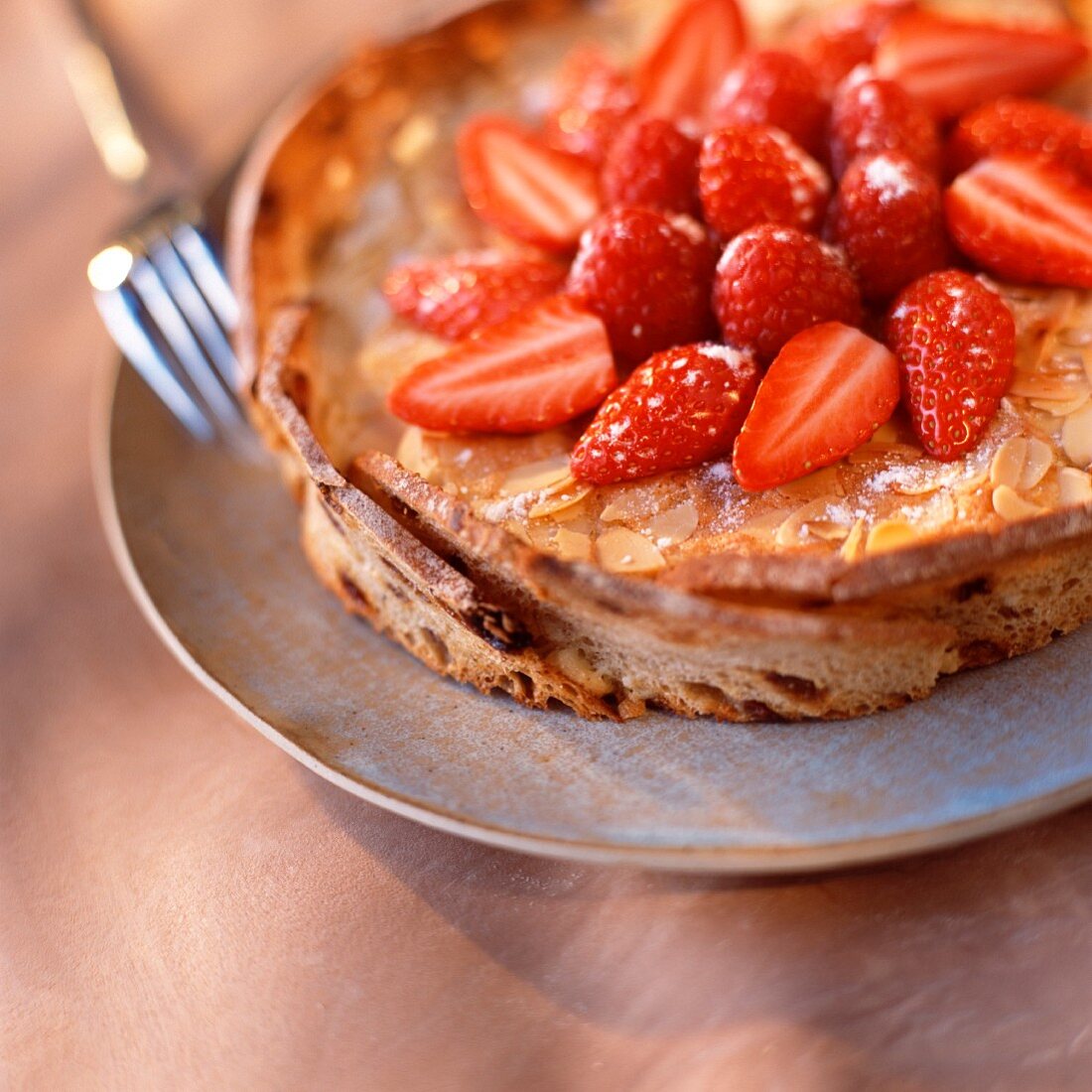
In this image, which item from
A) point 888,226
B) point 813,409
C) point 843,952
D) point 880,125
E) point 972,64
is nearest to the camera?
point 843,952

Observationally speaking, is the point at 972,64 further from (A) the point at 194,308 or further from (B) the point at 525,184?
(A) the point at 194,308

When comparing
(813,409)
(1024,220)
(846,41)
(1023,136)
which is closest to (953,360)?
(813,409)

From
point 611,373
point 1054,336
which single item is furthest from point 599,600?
point 1054,336

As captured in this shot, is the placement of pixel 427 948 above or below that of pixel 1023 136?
below

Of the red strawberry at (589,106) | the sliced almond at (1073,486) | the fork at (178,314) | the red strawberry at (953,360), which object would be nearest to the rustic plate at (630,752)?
the sliced almond at (1073,486)

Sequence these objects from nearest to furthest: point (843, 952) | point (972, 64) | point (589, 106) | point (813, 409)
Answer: point (843, 952) < point (813, 409) < point (972, 64) < point (589, 106)

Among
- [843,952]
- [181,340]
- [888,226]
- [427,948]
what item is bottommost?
[843,952]

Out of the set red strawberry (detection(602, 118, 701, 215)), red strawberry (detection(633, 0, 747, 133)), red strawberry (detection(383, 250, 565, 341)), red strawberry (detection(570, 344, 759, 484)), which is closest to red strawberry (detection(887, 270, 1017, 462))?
red strawberry (detection(570, 344, 759, 484))

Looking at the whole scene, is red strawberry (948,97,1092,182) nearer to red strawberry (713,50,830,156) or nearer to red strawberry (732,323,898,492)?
red strawberry (713,50,830,156)
